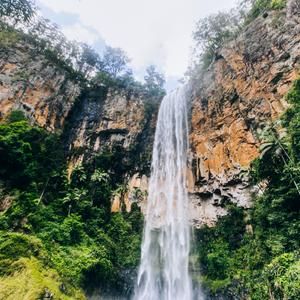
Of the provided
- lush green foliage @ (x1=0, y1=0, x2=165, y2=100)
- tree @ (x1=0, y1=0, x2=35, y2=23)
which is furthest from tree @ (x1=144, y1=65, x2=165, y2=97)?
tree @ (x1=0, y1=0, x2=35, y2=23)

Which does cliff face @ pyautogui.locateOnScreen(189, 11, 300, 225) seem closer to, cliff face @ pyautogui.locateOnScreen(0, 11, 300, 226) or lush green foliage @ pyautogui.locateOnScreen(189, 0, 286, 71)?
cliff face @ pyautogui.locateOnScreen(0, 11, 300, 226)

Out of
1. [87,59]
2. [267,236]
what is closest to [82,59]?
[87,59]

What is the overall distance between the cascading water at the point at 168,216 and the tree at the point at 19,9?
14629 mm

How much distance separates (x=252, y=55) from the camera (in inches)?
784

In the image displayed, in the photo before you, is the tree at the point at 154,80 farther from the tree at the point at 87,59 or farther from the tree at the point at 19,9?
the tree at the point at 19,9

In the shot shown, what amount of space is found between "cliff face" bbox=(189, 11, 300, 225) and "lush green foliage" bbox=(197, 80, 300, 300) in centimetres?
169

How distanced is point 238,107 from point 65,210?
13.1 metres

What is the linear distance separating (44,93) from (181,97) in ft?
37.1

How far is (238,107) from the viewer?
65.4ft

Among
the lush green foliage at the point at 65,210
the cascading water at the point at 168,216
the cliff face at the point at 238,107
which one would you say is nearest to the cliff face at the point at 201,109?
the cliff face at the point at 238,107

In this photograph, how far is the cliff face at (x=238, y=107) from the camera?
1772 cm

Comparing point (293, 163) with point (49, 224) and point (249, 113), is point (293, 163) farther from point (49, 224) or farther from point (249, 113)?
point (49, 224)

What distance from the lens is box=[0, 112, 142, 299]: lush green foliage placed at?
1487cm

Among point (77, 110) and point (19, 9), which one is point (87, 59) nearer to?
point (77, 110)
